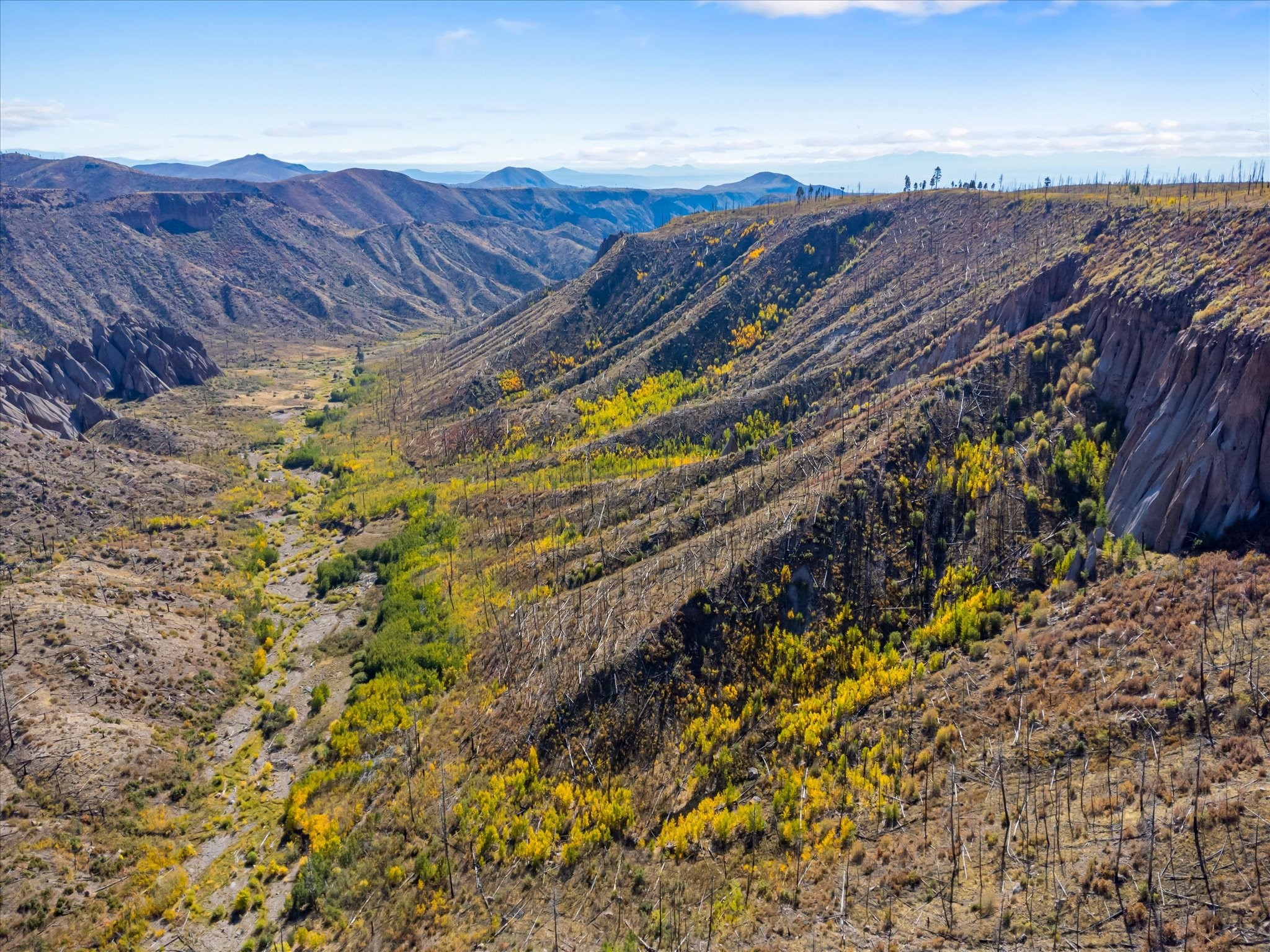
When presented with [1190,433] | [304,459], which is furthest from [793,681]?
[304,459]

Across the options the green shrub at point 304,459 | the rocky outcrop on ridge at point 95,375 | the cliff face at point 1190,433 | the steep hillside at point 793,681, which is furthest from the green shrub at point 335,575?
the cliff face at point 1190,433

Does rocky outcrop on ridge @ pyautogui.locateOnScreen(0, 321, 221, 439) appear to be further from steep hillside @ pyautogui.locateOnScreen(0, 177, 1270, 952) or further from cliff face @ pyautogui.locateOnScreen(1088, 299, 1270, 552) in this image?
cliff face @ pyautogui.locateOnScreen(1088, 299, 1270, 552)

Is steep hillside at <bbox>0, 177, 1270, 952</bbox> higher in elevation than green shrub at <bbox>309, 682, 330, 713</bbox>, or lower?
higher

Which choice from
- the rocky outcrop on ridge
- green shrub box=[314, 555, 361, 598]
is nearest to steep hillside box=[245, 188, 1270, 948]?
green shrub box=[314, 555, 361, 598]

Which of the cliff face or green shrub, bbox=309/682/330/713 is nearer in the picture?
the cliff face

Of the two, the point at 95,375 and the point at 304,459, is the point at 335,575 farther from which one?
the point at 95,375

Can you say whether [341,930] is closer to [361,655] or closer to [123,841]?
[123,841]

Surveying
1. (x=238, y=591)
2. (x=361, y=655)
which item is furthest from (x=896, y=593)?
(x=238, y=591)
